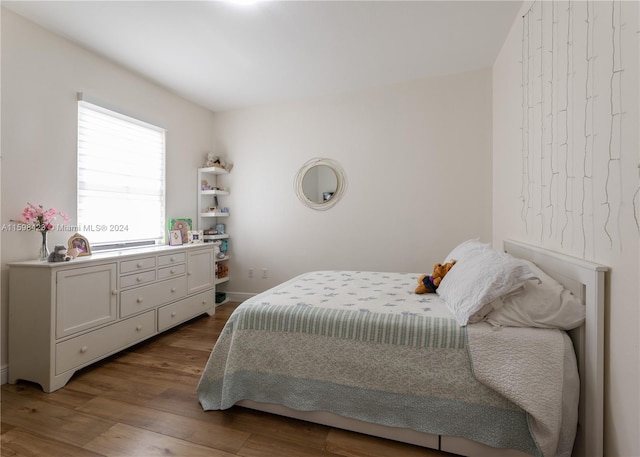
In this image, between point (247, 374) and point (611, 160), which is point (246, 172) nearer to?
point (247, 374)

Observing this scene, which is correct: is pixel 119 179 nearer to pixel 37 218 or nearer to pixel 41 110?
pixel 41 110

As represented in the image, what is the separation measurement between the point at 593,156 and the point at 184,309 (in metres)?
3.34

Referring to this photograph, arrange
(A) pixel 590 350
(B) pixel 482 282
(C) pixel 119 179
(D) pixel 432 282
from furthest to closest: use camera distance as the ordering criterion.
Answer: (C) pixel 119 179 → (D) pixel 432 282 → (B) pixel 482 282 → (A) pixel 590 350

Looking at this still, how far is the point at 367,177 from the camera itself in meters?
3.47

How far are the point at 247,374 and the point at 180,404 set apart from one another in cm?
52

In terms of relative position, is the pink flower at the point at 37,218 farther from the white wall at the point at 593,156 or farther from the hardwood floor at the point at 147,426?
the white wall at the point at 593,156

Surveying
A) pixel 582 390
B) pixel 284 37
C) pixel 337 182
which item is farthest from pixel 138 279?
pixel 582 390

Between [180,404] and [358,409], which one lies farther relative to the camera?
[180,404]

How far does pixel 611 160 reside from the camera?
1143 mm

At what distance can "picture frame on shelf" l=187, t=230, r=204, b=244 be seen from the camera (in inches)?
137

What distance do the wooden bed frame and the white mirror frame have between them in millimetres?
2277

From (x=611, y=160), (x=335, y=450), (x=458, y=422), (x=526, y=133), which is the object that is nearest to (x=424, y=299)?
(x=458, y=422)

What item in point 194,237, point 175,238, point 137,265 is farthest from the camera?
point 194,237

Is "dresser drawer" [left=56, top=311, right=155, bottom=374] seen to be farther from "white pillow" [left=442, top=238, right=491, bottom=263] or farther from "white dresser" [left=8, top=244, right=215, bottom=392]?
"white pillow" [left=442, top=238, right=491, bottom=263]
